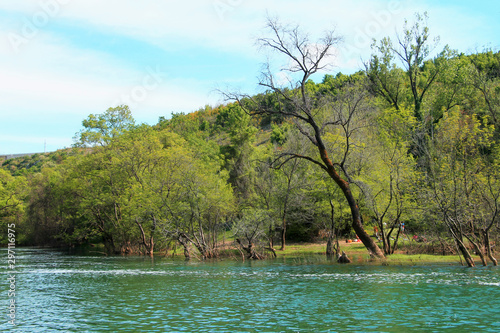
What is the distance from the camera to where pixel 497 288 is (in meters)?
19.6

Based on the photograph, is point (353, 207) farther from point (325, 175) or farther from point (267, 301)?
point (267, 301)

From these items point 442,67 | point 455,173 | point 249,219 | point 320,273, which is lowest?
point 320,273

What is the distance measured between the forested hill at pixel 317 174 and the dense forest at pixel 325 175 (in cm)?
17

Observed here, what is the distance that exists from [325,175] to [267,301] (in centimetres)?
2360

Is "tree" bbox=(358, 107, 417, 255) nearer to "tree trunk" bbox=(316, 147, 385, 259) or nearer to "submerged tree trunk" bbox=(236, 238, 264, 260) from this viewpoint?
"tree trunk" bbox=(316, 147, 385, 259)

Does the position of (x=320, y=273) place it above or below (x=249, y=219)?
below

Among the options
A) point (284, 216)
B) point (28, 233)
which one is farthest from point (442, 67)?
point (28, 233)

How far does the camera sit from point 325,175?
4078 centimetres

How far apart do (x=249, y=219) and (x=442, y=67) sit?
97.5 feet

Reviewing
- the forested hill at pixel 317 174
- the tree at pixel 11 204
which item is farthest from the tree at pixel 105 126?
the tree at pixel 11 204

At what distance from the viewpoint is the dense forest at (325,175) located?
30297 millimetres

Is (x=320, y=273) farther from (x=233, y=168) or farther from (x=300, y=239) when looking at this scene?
(x=233, y=168)

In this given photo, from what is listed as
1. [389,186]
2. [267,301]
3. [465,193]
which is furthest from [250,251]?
[267,301]

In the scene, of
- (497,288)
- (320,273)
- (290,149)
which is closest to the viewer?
(497,288)
